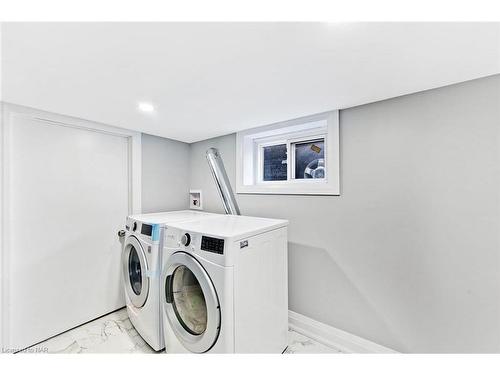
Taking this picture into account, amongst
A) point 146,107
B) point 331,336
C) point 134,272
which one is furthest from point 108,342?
point 146,107

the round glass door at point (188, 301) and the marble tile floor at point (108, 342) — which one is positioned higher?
the round glass door at point (188, 301)

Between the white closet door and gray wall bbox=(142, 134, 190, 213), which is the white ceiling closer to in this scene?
the white closet door

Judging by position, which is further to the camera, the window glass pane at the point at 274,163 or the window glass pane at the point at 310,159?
the window glass pane at the point at 274,163

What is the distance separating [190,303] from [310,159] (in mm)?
1503

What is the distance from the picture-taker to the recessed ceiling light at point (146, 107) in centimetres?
155

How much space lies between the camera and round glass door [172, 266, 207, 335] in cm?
139

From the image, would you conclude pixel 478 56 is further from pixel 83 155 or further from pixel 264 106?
pixel 83 155

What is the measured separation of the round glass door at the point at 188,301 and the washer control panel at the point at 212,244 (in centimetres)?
28

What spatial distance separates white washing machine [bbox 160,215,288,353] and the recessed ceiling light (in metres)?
0.87

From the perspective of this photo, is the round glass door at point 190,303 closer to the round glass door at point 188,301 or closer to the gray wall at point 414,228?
the round glass door at point 188,301

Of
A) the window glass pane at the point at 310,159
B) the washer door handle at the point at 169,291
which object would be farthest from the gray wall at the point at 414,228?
the washer door handle at the point at 169,291

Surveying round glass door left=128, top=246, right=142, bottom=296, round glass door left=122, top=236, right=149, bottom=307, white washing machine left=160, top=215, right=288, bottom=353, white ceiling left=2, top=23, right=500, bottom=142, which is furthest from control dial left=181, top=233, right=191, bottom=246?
white ceiling left=2, top=23, right=500, bottom=142

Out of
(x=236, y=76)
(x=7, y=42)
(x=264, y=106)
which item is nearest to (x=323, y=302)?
(x=264, y=106)

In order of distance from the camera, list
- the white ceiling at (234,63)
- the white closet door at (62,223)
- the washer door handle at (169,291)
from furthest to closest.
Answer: the white closet door at (62,223), the washer door handle at (169,291), the white ceiling at (234,63)
